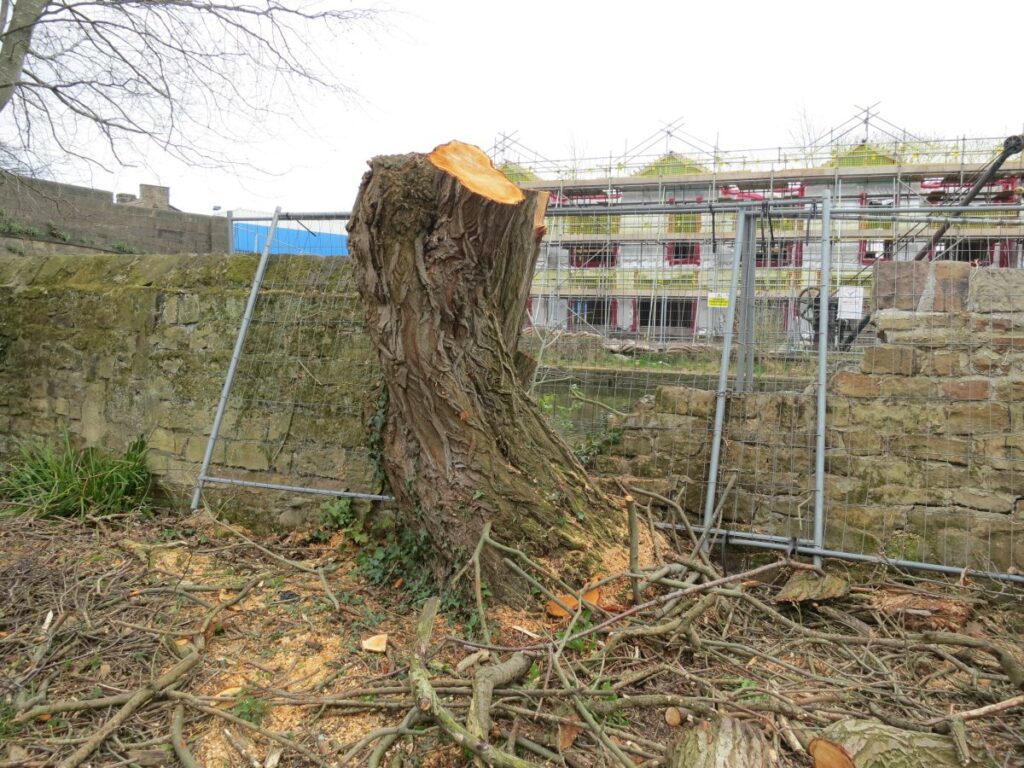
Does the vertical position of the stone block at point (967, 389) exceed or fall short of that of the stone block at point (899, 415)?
it exceeds it

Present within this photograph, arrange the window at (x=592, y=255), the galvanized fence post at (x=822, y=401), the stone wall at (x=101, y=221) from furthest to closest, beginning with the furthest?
1. the stone wall at (x=101, y=221)
2. the window at (x=592, y=255)
3. the galvanized fence post at (x=822, y=401)

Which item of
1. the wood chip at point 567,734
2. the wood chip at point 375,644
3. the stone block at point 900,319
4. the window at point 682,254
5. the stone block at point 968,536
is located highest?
the window at point 682,254

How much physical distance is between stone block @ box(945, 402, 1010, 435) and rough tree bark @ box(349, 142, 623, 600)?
246cm

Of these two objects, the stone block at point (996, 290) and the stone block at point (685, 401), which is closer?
the stone block at point (996, 290)

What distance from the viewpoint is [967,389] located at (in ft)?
13.3

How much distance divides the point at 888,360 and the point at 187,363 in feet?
16.6

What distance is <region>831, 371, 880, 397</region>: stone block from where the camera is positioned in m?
4.17

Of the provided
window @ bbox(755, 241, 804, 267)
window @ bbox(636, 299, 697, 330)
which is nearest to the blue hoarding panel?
window @ bbox(636, 299, 697, 330)

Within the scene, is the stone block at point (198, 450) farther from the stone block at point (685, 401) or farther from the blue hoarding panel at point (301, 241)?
the stone block at point (685, 401)

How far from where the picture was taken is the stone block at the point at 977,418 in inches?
156

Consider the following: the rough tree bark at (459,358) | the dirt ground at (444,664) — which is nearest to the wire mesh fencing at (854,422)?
the dirt ground at (444,664)

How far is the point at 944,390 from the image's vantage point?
4.08 m

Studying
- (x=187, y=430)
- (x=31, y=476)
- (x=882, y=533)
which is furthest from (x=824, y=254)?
(x=31, y=476)

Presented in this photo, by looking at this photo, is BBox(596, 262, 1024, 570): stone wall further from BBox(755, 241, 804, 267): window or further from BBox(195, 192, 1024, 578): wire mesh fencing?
BBox(755, 241, 804, 267): window
